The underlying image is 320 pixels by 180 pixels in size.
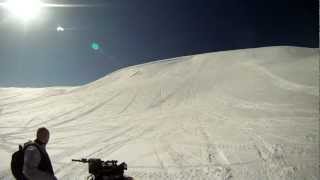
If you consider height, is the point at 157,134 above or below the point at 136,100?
below

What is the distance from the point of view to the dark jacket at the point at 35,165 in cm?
367

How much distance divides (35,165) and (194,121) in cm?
1545

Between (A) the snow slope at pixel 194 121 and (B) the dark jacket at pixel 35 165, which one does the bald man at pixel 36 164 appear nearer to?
(B) the dark jacket at pixel 35 165

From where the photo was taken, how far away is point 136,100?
26594 millimetres

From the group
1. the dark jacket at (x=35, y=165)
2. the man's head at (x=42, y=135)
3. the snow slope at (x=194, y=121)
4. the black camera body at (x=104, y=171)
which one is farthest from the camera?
the snow slope at (x=194, y=121)

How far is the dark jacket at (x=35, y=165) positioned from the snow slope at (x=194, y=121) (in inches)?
287

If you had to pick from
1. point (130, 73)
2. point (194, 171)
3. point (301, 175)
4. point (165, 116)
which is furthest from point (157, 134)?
point (130, 73)

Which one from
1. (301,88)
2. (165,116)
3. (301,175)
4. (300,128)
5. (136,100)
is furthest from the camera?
(136,100)

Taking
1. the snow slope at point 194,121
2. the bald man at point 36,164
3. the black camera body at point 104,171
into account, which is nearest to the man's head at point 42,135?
the bald man at point 36,164

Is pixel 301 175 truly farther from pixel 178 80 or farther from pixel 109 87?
pixel 109 87

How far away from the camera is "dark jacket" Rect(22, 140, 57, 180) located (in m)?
3.67

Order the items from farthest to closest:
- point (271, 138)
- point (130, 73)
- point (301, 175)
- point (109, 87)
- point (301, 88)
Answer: point (130, 73)
point (109, 87)
point (301, 88)
point (271, 138)
point (301, 175)

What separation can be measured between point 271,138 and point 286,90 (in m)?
9.89

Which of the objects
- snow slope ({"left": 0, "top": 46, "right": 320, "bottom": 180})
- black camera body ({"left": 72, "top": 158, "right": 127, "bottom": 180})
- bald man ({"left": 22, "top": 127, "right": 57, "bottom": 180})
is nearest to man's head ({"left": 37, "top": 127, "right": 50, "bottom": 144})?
bald man ({"left": 22, "top": 127, "right": 57, "bottom": 180})
